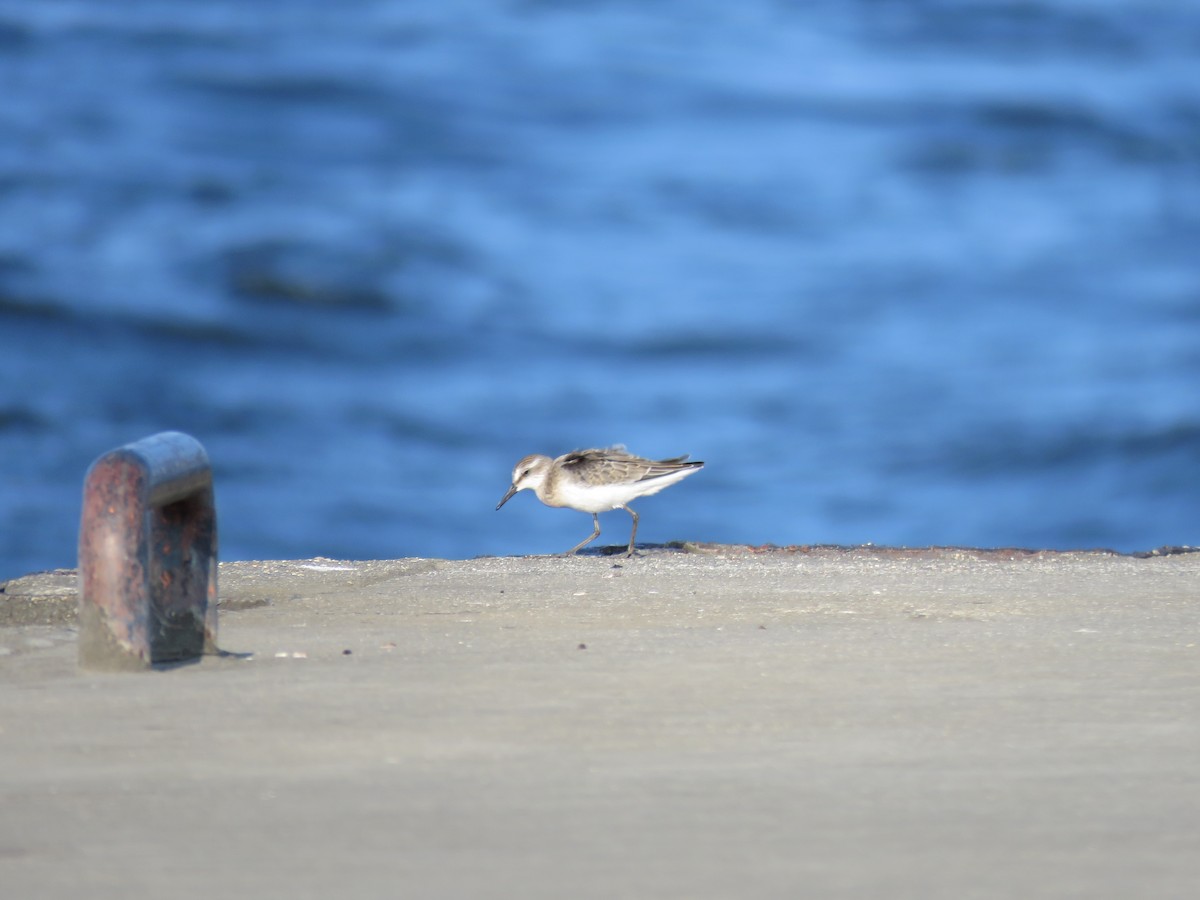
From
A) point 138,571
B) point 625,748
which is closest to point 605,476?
point 138,571

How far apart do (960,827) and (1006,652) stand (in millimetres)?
1322

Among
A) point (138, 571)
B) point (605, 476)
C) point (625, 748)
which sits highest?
point (138, 571)

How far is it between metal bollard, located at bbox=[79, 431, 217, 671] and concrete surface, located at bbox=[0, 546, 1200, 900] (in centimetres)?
9

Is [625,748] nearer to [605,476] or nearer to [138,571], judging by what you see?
[138,571]

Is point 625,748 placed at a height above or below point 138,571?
below

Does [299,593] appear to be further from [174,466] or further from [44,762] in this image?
[44,762]

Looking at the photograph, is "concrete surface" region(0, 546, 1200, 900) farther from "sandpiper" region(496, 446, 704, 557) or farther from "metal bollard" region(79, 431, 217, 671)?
"sandpiper" region(496, 446, 704, 557)

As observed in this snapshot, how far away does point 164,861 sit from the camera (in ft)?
7.80

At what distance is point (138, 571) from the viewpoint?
11.2ft

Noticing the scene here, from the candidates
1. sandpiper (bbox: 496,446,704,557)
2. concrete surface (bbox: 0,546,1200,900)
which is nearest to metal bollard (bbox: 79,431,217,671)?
concrete surface (bbox: 0,546,1200,900)

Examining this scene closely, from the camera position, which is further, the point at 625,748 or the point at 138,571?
the point at 138,571

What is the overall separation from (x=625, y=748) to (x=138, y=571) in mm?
1130

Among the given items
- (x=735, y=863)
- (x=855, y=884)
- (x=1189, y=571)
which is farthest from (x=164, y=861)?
(x=1189, y=571)

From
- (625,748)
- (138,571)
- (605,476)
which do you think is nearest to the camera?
(625,748)
